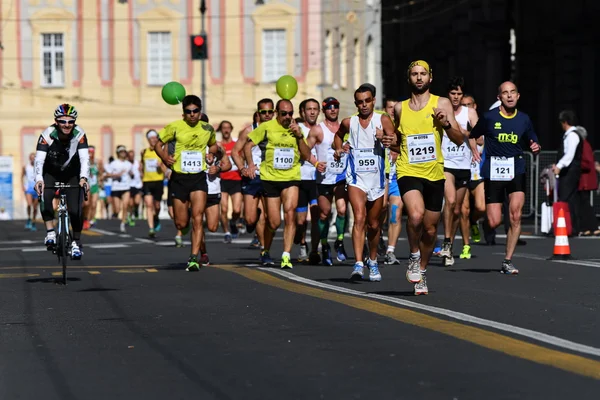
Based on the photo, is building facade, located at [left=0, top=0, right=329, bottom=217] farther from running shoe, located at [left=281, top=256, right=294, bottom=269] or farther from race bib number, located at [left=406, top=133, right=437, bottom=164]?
race bib number, located at [left=406, top=133, right=437, bottom=164]

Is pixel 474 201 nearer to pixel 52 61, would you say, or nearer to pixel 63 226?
pixel 63 226

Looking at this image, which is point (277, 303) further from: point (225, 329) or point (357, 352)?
A: point (357, 352)

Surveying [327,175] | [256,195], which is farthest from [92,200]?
[327,175]

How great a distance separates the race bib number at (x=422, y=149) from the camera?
13.2m

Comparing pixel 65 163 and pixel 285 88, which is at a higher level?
pixel 285 88

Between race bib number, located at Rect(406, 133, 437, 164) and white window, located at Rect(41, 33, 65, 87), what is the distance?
48372 mm

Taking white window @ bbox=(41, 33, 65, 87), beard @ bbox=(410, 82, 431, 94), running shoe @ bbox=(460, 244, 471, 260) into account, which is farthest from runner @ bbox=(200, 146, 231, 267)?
white window @ bbox=(41, 33, 65, 87)

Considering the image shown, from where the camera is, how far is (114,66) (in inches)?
2377

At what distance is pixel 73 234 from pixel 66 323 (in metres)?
4.90

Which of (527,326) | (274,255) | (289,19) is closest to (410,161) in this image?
(527,326)

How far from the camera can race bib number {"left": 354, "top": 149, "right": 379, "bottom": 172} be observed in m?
15.1

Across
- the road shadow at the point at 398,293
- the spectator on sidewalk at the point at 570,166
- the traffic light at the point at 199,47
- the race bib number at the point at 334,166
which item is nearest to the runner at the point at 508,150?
the race bib number at the point at 334,166

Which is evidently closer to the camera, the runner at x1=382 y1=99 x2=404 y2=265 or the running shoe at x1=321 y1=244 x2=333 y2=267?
the running shoe at x1=321 y1=244 x2=333 y2=267

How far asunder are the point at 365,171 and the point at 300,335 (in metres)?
5.40
